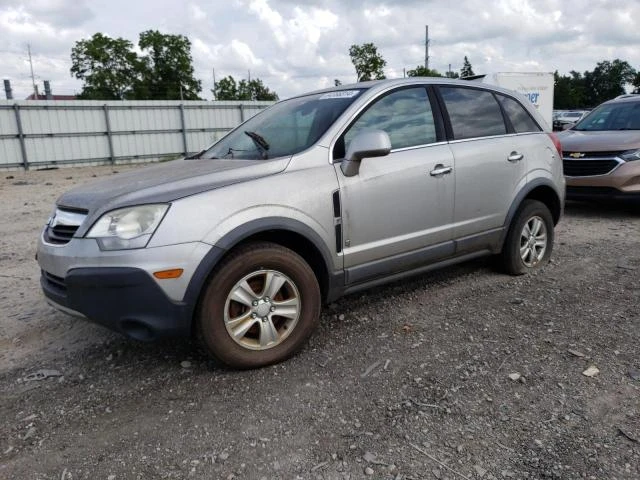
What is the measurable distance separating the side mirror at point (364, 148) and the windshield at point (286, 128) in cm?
27

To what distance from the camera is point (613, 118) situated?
8.20 m

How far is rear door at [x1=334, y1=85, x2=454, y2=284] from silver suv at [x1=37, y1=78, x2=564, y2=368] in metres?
0.01

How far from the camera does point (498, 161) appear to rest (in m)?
4.23

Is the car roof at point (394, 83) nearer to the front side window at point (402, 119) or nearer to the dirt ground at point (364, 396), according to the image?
the front side window at point (402, 119)

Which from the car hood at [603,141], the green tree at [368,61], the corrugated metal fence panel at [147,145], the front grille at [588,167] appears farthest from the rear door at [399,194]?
the green tree at [368,61]

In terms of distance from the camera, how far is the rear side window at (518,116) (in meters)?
4.55

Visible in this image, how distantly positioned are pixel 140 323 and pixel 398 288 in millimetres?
2377

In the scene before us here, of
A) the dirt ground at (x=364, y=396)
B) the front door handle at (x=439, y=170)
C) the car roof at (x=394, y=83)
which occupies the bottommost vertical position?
the dirt ground at (x=364, y=396)

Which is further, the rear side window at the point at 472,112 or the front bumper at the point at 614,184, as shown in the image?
the front bumper at the point at 614,184

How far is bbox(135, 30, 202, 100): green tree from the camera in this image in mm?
52812

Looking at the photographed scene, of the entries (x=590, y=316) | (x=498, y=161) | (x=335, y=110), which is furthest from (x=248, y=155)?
(x=590, y=316)

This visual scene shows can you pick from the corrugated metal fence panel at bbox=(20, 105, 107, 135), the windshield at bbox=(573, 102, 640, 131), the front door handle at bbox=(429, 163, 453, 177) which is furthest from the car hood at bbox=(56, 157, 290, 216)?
the corrugated metal fence panel at bbox=(20, 105, 107, 135)

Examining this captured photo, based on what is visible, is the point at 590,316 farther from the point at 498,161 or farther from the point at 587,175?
the point at 587,175

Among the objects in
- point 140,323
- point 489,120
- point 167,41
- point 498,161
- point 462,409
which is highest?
point 167,41
